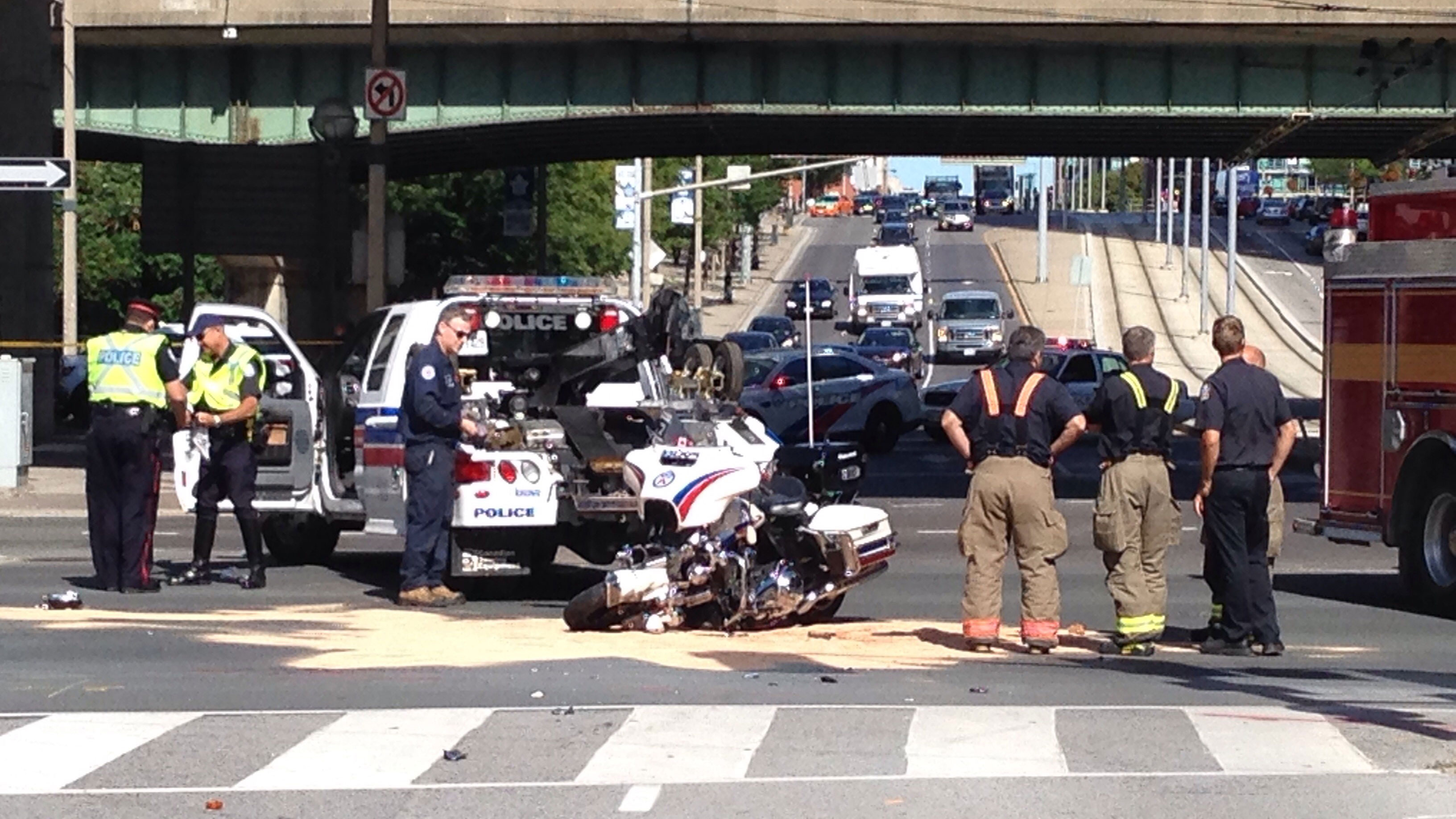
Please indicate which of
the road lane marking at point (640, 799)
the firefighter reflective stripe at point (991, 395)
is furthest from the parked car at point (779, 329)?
the road lane marking at point (640, 799)

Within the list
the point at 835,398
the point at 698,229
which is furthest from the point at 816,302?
the point at 835,398

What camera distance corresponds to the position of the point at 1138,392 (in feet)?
41.8

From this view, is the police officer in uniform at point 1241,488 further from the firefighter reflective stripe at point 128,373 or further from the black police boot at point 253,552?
the firefighter reflective stripe at point 128,373

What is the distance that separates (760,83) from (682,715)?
24.9 meters

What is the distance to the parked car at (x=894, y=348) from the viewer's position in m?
51.8

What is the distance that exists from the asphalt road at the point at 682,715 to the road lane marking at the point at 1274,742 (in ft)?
0.08

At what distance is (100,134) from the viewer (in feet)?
121

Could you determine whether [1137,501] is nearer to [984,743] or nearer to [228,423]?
[984,743]

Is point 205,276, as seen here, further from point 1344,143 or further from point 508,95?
point 1344,143

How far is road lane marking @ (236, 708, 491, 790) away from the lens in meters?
8.69

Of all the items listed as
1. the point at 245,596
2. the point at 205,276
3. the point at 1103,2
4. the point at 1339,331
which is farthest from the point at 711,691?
the point at 205,276

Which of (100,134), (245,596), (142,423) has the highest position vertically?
(100,134)

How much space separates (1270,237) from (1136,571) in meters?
95.6

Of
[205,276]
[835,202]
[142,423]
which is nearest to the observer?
[142,423]
